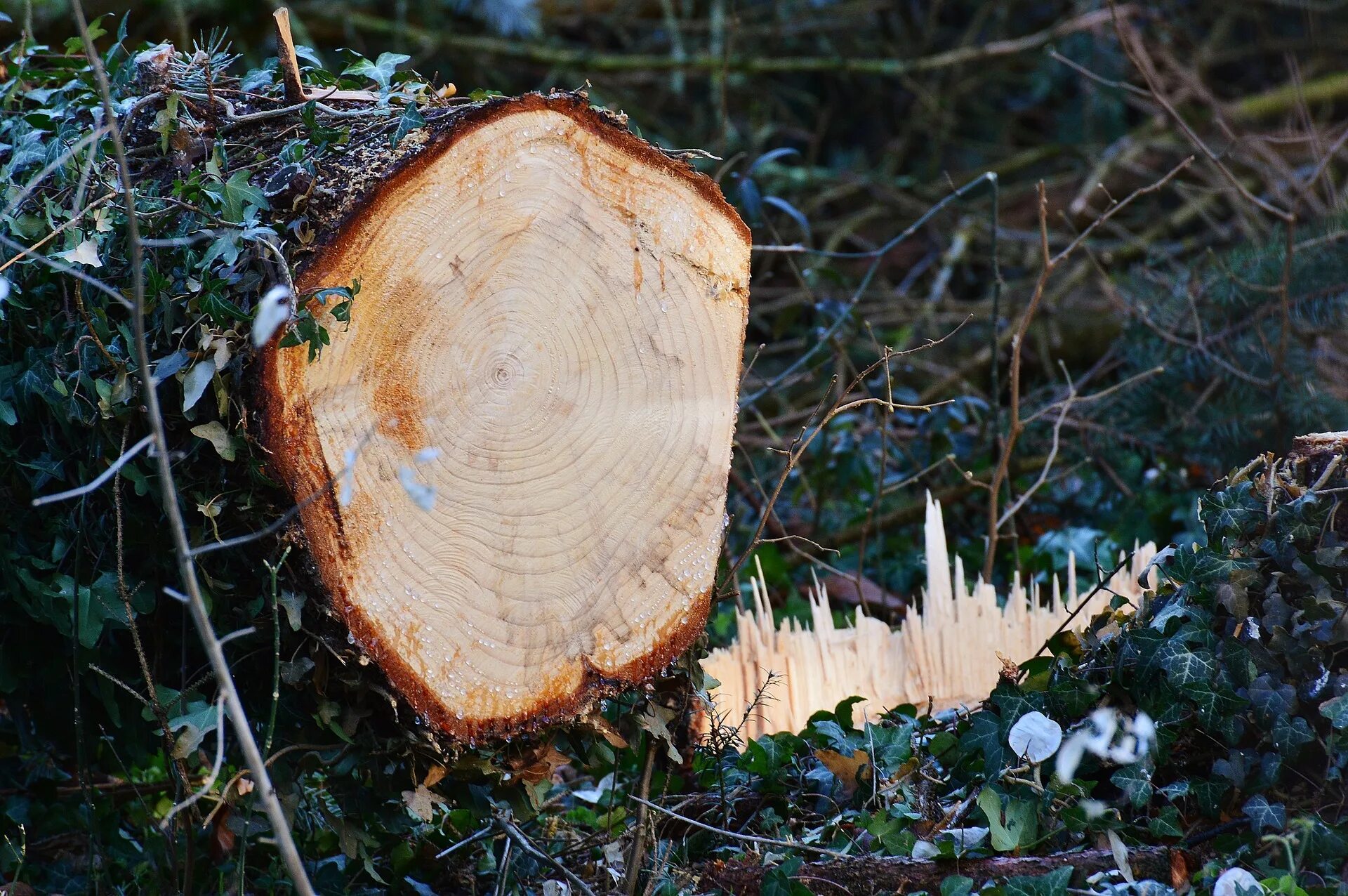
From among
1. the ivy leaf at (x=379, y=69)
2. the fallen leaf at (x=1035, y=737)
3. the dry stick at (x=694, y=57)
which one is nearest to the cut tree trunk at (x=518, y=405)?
the ivy leaf at (x=379, y=69)

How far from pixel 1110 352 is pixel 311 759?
2.82 m

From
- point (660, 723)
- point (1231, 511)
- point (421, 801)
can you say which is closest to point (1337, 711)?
point (1231, 511)

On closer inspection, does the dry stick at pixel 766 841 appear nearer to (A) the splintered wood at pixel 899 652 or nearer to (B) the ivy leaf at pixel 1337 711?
(A) the splintered wood at pixel 899 652

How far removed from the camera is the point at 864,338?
13.5ft

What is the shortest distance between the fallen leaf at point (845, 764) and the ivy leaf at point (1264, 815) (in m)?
0.61

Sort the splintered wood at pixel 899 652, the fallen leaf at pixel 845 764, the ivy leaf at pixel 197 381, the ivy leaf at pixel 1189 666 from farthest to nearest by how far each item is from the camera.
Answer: the splintered wood at pixel 899 652
the fallen leaf at pixel 845 764
the ivy leaf at pixel 1189 666
the ivy leaf at pixel 197 381

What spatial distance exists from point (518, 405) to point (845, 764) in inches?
34.5

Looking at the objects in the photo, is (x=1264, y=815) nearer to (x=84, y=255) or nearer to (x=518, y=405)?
(x=518, y=405)

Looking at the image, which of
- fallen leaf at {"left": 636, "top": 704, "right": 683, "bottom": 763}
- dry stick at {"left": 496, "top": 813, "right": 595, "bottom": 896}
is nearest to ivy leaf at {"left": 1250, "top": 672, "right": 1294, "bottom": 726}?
fallen leaf at {"left": 636, "top": 704, "right": 683, "bottom": 763}

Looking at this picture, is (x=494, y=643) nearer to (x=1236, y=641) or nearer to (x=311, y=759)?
(x=311, y=759)

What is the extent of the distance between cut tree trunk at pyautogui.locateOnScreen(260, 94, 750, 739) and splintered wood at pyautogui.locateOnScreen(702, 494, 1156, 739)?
546 mm

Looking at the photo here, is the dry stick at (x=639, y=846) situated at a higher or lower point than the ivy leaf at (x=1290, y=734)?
lower

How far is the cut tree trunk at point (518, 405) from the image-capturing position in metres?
1.64

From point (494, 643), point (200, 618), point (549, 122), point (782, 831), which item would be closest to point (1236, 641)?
point (782, 831)
